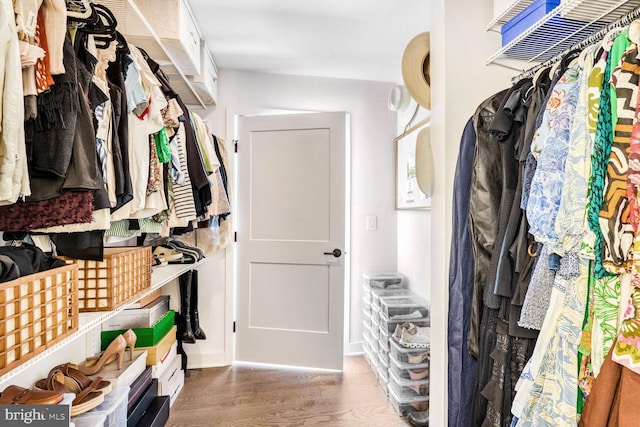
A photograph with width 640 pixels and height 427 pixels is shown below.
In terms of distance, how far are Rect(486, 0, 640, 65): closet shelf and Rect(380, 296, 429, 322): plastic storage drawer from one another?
158 cm

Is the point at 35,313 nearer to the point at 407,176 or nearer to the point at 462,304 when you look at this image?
the point at 462,304

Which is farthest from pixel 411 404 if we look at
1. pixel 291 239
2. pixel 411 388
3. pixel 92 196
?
pixel 92 196

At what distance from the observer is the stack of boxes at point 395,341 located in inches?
85.0

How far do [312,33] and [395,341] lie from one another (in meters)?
1.97

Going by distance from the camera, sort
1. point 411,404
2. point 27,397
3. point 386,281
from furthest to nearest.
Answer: point 386,281 → point 411,404 → point 27,397

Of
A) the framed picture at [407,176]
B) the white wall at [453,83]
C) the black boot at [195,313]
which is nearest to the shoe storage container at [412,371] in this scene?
the white wall at [453,83]

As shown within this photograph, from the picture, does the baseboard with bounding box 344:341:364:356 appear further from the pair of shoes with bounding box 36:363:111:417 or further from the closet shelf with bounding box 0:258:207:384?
the pair of shoes with bounding box 36:363:111:417

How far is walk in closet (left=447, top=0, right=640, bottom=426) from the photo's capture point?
2.41 ft

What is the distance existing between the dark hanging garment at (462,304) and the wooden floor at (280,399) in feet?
3.14

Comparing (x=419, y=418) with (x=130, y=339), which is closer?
(x=130, y=339)

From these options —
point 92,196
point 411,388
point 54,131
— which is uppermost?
point 54,131

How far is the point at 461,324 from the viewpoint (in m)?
1.28

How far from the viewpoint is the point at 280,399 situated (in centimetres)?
235

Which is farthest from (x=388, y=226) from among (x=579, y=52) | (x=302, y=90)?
(x=579, y=52)
